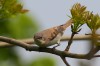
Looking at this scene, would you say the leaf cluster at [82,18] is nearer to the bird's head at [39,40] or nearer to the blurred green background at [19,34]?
the bird's head at [39,40]

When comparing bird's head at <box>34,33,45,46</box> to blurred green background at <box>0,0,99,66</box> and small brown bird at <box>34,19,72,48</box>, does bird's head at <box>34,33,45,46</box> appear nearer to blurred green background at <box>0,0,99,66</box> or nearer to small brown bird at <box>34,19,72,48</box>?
small brown bird at <box>34,19,72,48</box>

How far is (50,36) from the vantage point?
1392 millimetres

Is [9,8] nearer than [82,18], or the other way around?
[82,18]

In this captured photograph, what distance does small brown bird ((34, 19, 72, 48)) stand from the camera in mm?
1379

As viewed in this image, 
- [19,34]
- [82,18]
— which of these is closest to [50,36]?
[82,18]

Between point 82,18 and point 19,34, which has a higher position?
point 82,18

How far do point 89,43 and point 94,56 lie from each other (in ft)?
0.18

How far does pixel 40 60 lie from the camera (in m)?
6.03

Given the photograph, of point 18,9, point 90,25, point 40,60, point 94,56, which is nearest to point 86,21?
point 90,25

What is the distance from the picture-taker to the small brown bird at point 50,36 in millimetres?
1379

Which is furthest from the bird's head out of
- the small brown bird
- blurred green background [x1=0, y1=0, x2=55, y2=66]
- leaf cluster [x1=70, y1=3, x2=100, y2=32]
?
blurred green background [x1=0, y1=0, x2=55, y2=66]

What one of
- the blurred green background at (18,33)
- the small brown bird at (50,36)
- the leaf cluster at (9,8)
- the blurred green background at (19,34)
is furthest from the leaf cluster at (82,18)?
the blurred green background at (18,33)

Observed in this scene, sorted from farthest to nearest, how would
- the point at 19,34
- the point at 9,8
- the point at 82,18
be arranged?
the point at 19,34
the point at 9,8
the point at 82,18

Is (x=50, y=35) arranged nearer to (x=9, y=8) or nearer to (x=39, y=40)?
(x=39, y=40)
